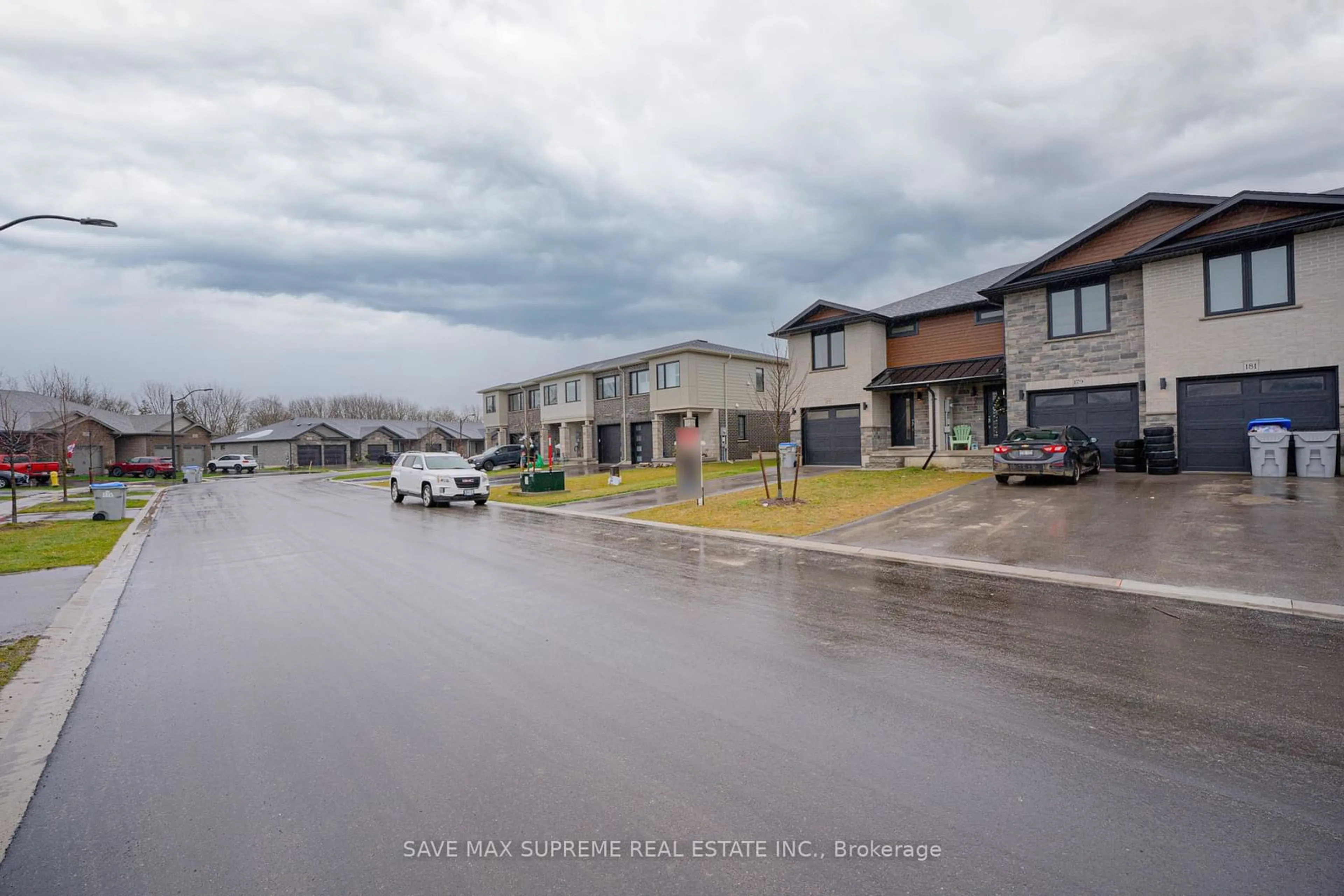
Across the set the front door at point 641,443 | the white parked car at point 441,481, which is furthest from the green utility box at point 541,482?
the front door at point 641,443

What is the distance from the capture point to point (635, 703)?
4.39m

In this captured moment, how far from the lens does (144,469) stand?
153 ft

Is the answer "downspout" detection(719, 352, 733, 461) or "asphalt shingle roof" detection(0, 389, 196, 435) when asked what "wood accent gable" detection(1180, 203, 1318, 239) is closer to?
"downspout" detection(719, 352, 733, 461)

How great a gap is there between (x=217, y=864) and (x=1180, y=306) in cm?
2246

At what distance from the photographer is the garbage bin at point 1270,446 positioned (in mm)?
15328

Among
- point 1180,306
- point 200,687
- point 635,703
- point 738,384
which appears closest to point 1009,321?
point 1180,306

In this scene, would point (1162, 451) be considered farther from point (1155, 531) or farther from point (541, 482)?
point (541, 482)

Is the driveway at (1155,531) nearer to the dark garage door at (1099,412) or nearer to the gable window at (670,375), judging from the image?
the dark garage door at (1099,412)

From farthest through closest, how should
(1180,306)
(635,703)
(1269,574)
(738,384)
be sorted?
(738,384) → (1180,306) → (1269,574) → (635,703)

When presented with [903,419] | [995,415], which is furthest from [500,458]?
[995,415]

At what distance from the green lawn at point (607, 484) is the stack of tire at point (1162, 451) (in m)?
12.5

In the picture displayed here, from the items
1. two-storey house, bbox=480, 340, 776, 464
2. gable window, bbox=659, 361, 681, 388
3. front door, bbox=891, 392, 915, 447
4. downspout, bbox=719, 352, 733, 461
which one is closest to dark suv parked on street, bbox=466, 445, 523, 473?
two-storey house, bbox=480, 340, 776, 464

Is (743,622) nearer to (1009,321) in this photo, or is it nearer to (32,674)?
(32,674)

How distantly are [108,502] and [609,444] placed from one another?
2770cm
